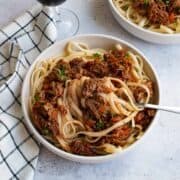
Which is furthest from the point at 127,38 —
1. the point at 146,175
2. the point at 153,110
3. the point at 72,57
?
the point at 146,175

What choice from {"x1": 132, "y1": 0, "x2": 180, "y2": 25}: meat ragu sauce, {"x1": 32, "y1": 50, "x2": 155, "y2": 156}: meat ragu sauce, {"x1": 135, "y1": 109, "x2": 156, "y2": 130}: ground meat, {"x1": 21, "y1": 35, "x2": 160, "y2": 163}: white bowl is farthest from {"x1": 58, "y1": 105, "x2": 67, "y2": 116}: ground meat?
{"x1": 132, "y1": 0, "x2": 180, "y2": 25}: meat ragu sauce

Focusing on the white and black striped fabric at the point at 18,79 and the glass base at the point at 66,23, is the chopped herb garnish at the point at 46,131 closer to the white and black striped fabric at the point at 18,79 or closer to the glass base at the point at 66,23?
the white and black striped fabric at the point at 18,79

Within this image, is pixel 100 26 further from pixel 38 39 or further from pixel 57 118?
pixel 57 118

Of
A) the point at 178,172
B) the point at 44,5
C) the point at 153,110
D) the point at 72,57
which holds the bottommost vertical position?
the point at 178,172

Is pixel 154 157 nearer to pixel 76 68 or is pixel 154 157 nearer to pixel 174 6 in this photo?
pixel 76 68

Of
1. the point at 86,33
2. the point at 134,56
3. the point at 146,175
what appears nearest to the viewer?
the point at 146,175

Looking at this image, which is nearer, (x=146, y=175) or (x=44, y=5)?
(x=146, y=175)

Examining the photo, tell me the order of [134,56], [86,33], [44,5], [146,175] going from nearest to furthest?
[146,175] → [134,56] → [44,5] → [86,33]
